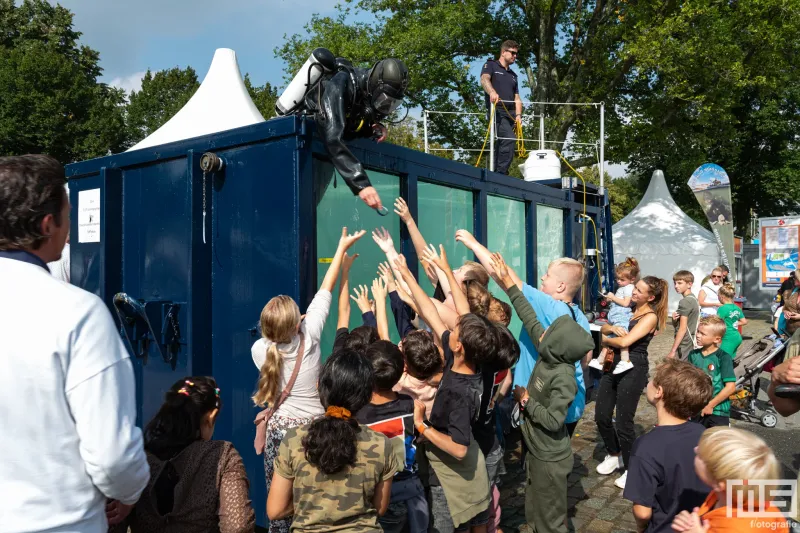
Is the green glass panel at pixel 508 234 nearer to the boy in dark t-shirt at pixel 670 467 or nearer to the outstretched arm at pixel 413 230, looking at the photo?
the outstretched arm at pixel 413 230

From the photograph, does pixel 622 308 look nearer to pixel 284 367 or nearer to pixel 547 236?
pixel 547 236

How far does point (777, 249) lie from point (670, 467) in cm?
1919

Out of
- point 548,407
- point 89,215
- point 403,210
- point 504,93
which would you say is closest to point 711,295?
Result: point 504,93

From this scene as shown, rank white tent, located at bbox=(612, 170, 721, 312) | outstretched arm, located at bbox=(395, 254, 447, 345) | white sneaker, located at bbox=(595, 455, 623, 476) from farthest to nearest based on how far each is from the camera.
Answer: white tent, located at bbox=(612, 170, 721, 312) < white sneaker, located at bbox=(595, 455, 623, 476) < outstretched arm, located at bbox=(395, 254, 447, 345)

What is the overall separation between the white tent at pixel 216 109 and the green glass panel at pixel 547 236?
4.62m

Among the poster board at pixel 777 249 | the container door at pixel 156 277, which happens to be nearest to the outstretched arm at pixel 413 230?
the container door at pixel 156 277

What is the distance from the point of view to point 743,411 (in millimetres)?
7340

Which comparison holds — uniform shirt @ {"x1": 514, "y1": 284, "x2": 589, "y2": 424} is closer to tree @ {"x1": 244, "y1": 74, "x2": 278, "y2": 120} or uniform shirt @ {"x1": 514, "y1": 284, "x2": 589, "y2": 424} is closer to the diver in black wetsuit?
the diver in black wetsuit

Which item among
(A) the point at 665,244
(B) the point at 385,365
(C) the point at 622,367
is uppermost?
(A) the point at 665,244

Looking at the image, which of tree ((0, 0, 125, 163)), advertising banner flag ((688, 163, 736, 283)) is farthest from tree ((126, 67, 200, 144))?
advertising banner flag ((688, 163, 736, 283))

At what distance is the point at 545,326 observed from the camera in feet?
12.2

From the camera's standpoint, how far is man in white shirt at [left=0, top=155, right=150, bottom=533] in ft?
4.82

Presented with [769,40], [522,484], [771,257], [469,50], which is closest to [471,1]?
[469,50]

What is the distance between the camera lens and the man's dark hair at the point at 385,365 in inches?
108
